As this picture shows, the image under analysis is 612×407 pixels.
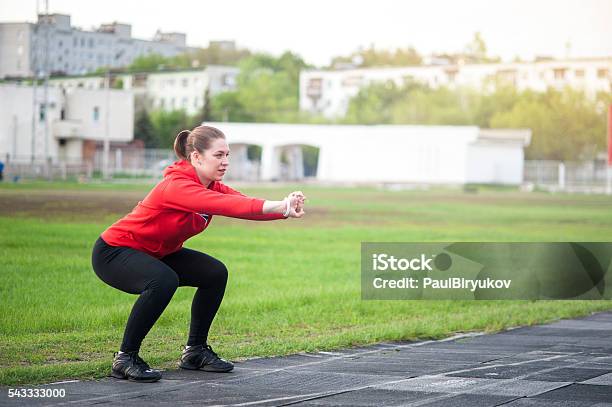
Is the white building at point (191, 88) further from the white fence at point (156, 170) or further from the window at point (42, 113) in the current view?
the window at point (42, 113)

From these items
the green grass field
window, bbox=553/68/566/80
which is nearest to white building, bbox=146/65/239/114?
the green grass field

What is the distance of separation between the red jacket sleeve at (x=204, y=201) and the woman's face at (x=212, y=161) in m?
0.15

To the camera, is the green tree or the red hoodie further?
the green tree

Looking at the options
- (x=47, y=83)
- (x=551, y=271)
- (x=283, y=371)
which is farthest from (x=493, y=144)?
(x=283, y=371)

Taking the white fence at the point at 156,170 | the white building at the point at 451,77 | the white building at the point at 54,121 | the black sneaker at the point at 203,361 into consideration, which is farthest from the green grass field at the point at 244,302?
the white building at the point at 451,77

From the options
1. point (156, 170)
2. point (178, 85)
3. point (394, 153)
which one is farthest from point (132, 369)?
point (394, 153)

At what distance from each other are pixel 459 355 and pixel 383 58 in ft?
412

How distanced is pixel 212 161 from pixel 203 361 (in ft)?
4.85

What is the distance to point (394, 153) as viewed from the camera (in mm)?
82625

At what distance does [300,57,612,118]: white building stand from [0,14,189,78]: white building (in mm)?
78477

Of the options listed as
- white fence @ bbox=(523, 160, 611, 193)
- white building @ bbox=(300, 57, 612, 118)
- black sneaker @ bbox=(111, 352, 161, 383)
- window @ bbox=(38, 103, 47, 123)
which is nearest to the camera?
black sneaker @ bbox=(111, 352, 161, 383)

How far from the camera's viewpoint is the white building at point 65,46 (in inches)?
958

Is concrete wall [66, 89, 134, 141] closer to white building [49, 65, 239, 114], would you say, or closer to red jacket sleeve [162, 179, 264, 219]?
white building [49, 65, 239, 114]

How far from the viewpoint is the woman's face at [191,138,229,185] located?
7883 millimetres
